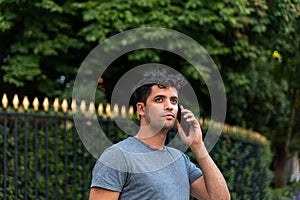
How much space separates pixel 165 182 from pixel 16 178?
361 centimetres

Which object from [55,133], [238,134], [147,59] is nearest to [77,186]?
[55,133]

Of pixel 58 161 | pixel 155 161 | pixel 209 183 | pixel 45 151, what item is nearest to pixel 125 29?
pixel 58 161

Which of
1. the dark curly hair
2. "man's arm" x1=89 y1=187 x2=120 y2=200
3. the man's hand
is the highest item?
the dark curly hair

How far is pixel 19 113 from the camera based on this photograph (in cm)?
620

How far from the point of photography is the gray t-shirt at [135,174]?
271 cm

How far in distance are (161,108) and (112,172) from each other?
1.21 feet

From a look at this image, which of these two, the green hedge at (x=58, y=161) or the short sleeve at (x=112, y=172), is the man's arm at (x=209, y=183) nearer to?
the short sleeve at (x=112, y=172)

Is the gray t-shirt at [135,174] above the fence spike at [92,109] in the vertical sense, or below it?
below

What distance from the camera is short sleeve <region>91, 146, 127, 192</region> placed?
2703 mm


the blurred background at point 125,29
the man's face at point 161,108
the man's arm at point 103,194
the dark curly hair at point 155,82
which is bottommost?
the man's arm at point 103,194

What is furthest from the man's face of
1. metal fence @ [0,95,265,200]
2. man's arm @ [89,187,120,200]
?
metal fence @ [0,95,265,200]

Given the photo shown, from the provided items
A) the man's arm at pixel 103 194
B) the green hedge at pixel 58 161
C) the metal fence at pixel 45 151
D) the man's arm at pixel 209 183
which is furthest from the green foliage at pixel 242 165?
the man's arm at pixel 103 194

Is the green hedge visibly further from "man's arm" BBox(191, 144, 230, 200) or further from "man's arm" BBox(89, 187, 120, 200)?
"man's arm" BBox(89, 187, 120, 200)

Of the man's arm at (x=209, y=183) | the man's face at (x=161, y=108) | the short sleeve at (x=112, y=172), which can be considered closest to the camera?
the short sleeve at (x=112, y=172)
